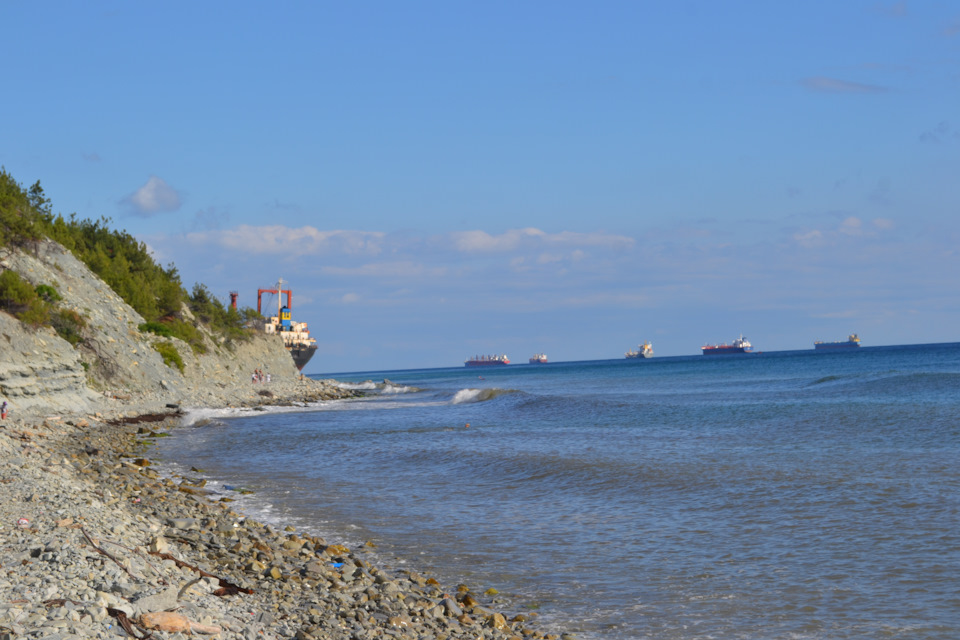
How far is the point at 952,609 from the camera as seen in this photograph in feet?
27.0

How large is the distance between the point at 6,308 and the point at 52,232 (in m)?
15.9

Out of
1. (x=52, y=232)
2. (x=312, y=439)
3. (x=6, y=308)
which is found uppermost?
(x=52, y=232)

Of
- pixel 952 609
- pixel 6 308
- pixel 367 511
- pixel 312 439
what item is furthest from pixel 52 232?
pixel 952 609

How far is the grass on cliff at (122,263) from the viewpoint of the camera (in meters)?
37.3

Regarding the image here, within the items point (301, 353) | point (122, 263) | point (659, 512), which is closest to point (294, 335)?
point (301, 353)

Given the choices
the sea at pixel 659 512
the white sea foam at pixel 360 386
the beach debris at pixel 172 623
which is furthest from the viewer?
the white sea foam at pixel 360 386

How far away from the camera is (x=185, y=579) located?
27.0 feet

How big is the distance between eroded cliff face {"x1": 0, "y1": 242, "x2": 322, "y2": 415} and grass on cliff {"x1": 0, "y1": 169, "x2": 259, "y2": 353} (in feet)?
4.66

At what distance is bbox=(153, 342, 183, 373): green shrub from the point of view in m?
45.0

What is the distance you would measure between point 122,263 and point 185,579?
164 feet

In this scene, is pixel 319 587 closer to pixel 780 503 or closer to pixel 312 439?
pixel 780 503

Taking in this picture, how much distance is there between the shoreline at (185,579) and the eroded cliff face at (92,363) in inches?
544

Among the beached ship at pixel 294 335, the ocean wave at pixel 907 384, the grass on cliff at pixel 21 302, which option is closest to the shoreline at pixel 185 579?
the grass on cliff at pixel 21 302

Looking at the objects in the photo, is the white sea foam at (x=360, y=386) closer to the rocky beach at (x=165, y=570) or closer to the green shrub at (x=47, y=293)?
the green shrub at (x=47, y=293)
